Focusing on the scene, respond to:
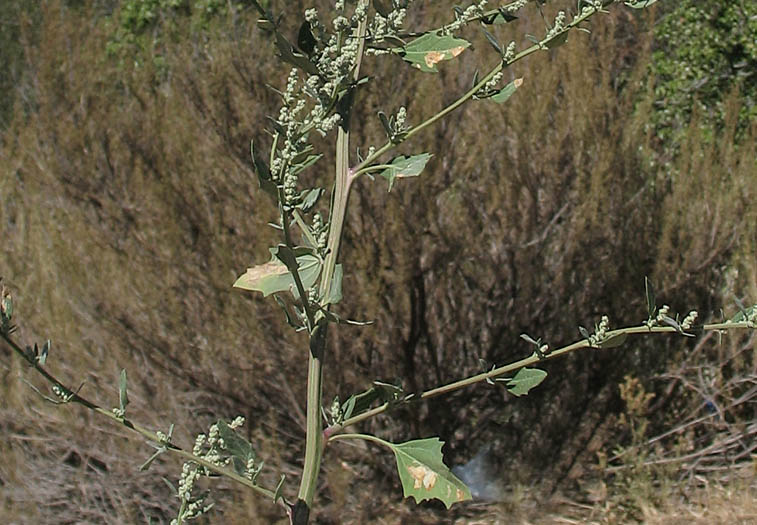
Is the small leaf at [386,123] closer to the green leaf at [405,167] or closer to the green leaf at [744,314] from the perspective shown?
the green leaf at [405,167]

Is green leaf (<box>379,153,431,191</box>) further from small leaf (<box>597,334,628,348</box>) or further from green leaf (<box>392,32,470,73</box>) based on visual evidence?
small leaf (<box>597,334,628,348</box>)

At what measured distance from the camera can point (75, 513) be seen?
11.9ft

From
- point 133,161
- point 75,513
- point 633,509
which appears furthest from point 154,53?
point 633,509

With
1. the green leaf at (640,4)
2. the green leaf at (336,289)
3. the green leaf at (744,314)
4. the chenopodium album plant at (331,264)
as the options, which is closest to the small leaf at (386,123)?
the chenopodium album plant at (331,264)

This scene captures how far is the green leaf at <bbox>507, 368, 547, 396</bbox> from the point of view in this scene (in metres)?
0.88

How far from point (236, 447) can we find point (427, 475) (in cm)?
18

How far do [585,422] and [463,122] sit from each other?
148cm

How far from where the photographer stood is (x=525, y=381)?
0.90 m

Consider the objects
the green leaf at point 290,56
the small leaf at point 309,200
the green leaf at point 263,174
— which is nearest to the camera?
the green leaf at point 263,174

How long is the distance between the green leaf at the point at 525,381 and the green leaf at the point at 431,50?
0.32 m

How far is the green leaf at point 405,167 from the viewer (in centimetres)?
84

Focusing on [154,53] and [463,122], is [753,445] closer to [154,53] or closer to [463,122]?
[463,122]

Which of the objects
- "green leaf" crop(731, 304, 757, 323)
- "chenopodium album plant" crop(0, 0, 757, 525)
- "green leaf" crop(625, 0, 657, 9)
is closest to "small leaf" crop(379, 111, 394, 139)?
"chenopodium album plant" crop(0, 0, 757, 525)

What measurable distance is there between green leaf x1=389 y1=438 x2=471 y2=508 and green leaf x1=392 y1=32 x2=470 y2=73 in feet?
1.17
